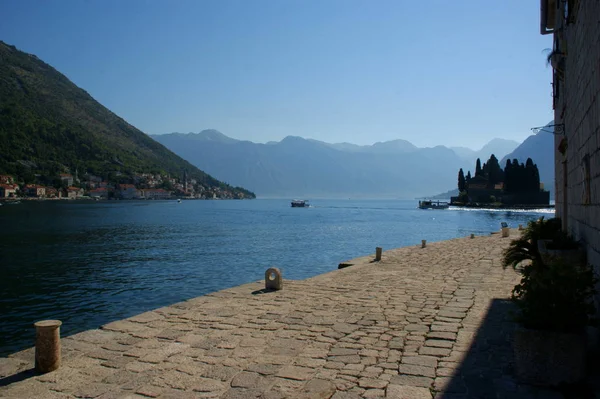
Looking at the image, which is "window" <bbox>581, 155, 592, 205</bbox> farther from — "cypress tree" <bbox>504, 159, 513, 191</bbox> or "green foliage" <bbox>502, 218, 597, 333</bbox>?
"cypress tree" <bbox>504, 159, 513, 191</bbox>

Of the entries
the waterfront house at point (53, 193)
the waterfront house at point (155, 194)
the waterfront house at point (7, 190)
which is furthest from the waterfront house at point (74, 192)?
the waterfront house at point (155, 194)

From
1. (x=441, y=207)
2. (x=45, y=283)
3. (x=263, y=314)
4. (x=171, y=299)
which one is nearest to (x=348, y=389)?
(x=263, y=314)

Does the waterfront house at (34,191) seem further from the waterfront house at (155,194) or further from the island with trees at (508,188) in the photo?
the island with trees at (508,188)

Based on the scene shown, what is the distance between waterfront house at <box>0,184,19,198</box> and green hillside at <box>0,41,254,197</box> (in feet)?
24.8

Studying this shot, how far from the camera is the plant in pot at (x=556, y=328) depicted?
4664 millimetres

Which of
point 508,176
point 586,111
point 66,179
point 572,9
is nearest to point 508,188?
point 508,176

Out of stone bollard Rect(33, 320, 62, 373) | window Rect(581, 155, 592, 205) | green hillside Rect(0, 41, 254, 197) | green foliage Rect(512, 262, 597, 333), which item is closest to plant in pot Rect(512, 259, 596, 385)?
green foliage Rect(512, 262, 597, 333)

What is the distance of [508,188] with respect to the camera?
100 meters

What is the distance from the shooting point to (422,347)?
6.52m

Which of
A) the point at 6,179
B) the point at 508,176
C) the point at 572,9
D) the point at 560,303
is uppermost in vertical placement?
the point at 6,179

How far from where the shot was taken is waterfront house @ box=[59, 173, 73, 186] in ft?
471

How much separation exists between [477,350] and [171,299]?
492 inches

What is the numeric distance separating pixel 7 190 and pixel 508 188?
13108cm

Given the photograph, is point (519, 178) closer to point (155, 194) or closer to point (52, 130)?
point (155, 194)
